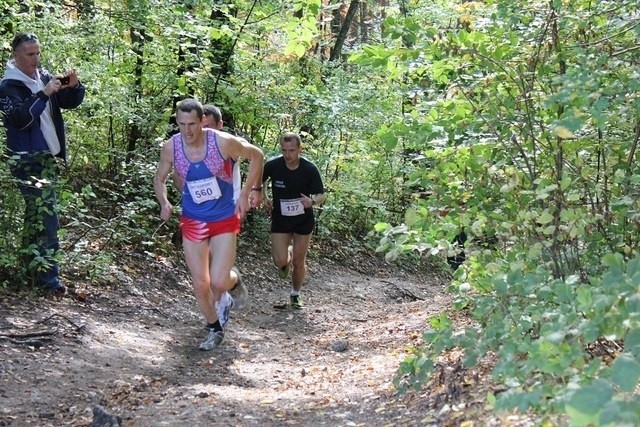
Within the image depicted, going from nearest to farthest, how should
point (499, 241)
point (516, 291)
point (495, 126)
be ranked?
point (516, 291), point (495, 126), point (499, 241)

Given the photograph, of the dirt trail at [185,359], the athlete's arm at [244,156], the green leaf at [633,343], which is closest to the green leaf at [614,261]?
the green leaf at [633,343]

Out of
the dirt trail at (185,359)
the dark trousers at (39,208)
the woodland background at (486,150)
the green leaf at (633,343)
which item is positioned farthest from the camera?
the dark trousers at (39,208)

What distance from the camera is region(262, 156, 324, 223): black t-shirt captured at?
9297 millimetres

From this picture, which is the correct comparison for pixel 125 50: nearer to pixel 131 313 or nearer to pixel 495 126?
pixel 131 313

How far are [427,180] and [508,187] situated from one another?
0.68m

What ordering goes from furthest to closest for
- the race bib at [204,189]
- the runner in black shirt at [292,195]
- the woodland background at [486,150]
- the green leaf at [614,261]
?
the runner in black shirt at [292,195] < the race bib at [204,189] < the woodland background at [486,150] < the green leaf at [614,261]

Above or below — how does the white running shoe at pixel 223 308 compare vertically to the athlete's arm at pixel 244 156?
below

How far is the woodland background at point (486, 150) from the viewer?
311 cm

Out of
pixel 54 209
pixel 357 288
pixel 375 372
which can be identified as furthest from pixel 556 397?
pixel 357 288

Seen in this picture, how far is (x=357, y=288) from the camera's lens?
12742 millimetres

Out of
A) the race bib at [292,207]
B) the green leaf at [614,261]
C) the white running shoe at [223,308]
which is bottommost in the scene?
the white running shoe at [223,308]

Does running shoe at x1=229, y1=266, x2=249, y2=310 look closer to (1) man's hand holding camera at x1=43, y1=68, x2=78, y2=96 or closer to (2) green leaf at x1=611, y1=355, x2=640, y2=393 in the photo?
(1) man's hand holding camera at x1=43, y1=68, x2=78, y2=96

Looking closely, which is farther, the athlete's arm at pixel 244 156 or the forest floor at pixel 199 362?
the athlete's arm at pixel 244 156

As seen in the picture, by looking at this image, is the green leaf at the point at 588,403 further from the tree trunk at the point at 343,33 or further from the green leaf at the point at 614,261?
the tree trunk at the point at 343,33
